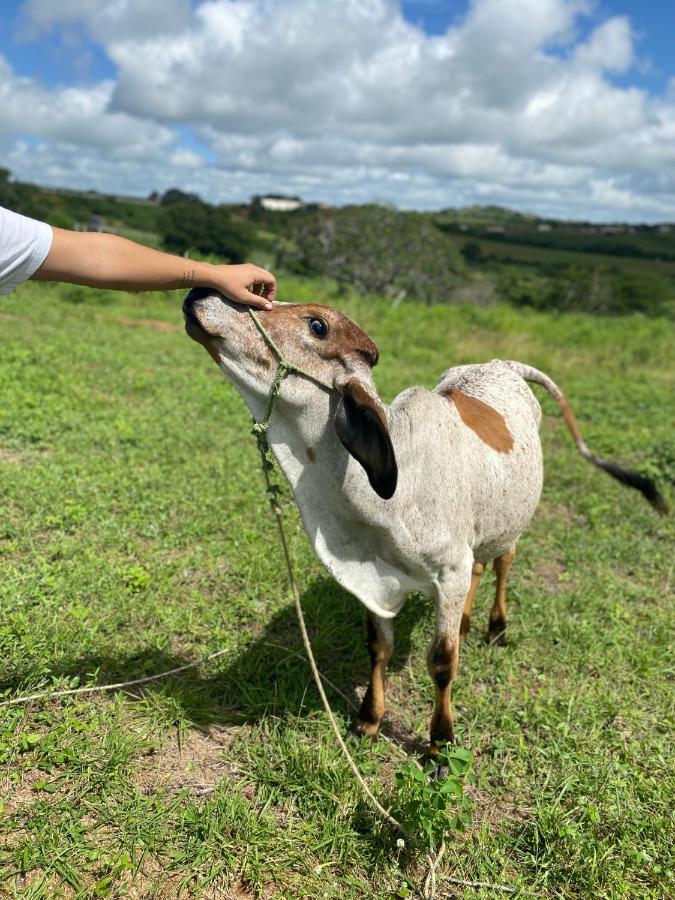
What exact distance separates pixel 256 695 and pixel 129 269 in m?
2.05

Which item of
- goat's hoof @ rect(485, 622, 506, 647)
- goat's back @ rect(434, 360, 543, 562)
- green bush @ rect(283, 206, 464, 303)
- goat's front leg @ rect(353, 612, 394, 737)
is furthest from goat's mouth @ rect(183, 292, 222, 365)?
green bush @ rect(283, 206, 464, 303)

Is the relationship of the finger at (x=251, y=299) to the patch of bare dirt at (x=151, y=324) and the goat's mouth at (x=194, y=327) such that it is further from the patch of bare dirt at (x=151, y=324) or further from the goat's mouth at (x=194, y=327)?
the patch of bare dirt at (x=151, y=324)

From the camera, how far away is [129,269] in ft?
7.07

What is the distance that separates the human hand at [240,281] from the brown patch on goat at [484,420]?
1.15 meters

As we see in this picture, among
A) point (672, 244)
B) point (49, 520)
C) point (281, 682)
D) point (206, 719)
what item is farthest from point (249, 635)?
point (672, 244)

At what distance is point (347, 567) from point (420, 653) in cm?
131

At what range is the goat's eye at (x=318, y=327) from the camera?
7.97 ft

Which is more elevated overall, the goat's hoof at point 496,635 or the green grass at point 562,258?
the green grass at point 562,258

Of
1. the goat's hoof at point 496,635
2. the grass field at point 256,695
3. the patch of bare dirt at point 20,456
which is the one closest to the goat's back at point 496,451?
the goat's hoof at point 496,635

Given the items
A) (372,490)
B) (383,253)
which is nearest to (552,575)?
(372,490)

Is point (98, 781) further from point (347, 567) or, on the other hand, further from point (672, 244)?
point (672, 244)

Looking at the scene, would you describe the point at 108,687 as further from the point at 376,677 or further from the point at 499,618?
the point at 499,618

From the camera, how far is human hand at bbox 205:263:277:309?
7.55 feet

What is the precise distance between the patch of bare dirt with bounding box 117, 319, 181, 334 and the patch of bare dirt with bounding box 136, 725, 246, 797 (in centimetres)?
1076
